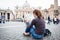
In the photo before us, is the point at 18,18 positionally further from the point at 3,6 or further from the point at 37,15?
the point at 37,15

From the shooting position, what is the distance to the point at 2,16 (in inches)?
143

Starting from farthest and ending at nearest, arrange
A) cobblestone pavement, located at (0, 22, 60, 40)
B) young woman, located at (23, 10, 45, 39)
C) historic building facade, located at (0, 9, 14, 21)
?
1. historic building facade, located at (0, 9, 14, 21)
2. cobblestone pavement, located at (0, 22, 60, 40)
3. young woman, located at (23, 10, 45, 39)

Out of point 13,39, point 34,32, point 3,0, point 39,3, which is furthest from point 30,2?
point 34,32

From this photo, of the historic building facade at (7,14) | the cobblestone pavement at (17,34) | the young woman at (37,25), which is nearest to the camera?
the young woman at (37,25)

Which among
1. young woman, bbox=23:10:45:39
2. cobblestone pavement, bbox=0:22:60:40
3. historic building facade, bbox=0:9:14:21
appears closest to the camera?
young woman, bbox=23:10:45:39

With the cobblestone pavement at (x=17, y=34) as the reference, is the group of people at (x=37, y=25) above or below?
above

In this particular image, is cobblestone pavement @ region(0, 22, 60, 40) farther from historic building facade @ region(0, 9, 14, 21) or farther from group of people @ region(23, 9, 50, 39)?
group of people @ region(23, 9, 50, 39)

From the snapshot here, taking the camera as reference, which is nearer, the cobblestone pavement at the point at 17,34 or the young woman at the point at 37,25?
the young woman at the point at 37,25

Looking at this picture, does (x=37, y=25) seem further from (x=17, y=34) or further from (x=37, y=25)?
(x=17, y=34)

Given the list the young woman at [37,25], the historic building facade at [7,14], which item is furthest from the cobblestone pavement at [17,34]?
the young woman at [37,25]

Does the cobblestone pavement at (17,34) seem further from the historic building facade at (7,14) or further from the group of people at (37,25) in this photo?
the group of people at (37,25)

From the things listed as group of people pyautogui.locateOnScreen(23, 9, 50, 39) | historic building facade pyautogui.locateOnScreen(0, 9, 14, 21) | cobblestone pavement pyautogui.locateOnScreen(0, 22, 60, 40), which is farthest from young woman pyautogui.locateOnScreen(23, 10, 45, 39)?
historic building facade pyautogui.locateOnScreen(0, 9, 14, 21)

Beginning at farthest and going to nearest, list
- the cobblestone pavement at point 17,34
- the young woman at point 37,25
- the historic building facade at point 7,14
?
the historic building facade at point 7,14 → the cobblestone pavement at point 17,34 → the young woman at point 37,25

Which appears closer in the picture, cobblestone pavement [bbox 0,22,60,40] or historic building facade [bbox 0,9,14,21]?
cobblestone pavement [bbox 0,22,60,40]
